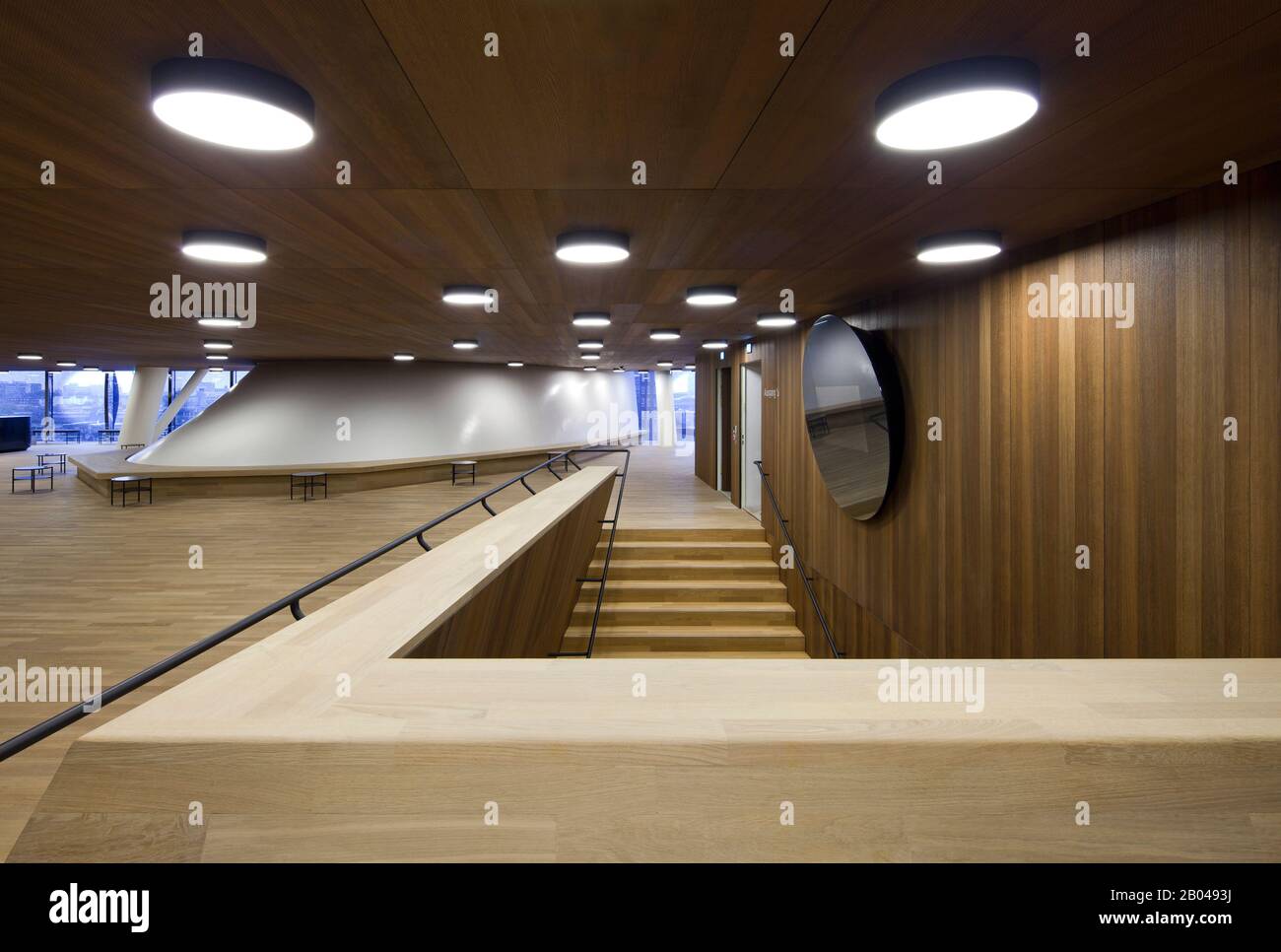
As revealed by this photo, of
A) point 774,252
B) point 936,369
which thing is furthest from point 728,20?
point 936,369

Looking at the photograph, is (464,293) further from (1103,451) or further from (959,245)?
(1103,451)

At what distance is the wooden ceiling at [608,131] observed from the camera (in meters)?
1.47

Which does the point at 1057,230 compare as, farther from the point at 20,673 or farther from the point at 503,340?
the point at 503,340

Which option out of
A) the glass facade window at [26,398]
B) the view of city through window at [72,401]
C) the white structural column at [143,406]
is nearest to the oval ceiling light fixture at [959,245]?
the white structural column at [143,406]

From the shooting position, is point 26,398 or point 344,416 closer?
point 344,416

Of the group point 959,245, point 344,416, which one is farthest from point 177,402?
point 959,245

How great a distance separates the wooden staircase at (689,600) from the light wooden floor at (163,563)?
559 mm

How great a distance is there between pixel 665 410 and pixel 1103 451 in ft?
64.7

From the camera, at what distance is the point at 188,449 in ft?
41.6

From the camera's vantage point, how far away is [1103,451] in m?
2.91

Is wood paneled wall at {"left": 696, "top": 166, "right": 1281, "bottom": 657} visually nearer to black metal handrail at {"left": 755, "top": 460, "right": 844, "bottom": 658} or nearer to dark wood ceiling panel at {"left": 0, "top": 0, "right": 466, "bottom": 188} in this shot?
black metal handrail at {"left": 755, "top": 460, "right": 844, "bottom": 658}

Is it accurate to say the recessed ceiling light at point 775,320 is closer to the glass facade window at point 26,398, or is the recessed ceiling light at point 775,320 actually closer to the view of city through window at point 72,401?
the view of city through window at point 72,401

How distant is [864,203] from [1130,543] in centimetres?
177

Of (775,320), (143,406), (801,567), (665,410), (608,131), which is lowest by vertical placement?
(801,567)
